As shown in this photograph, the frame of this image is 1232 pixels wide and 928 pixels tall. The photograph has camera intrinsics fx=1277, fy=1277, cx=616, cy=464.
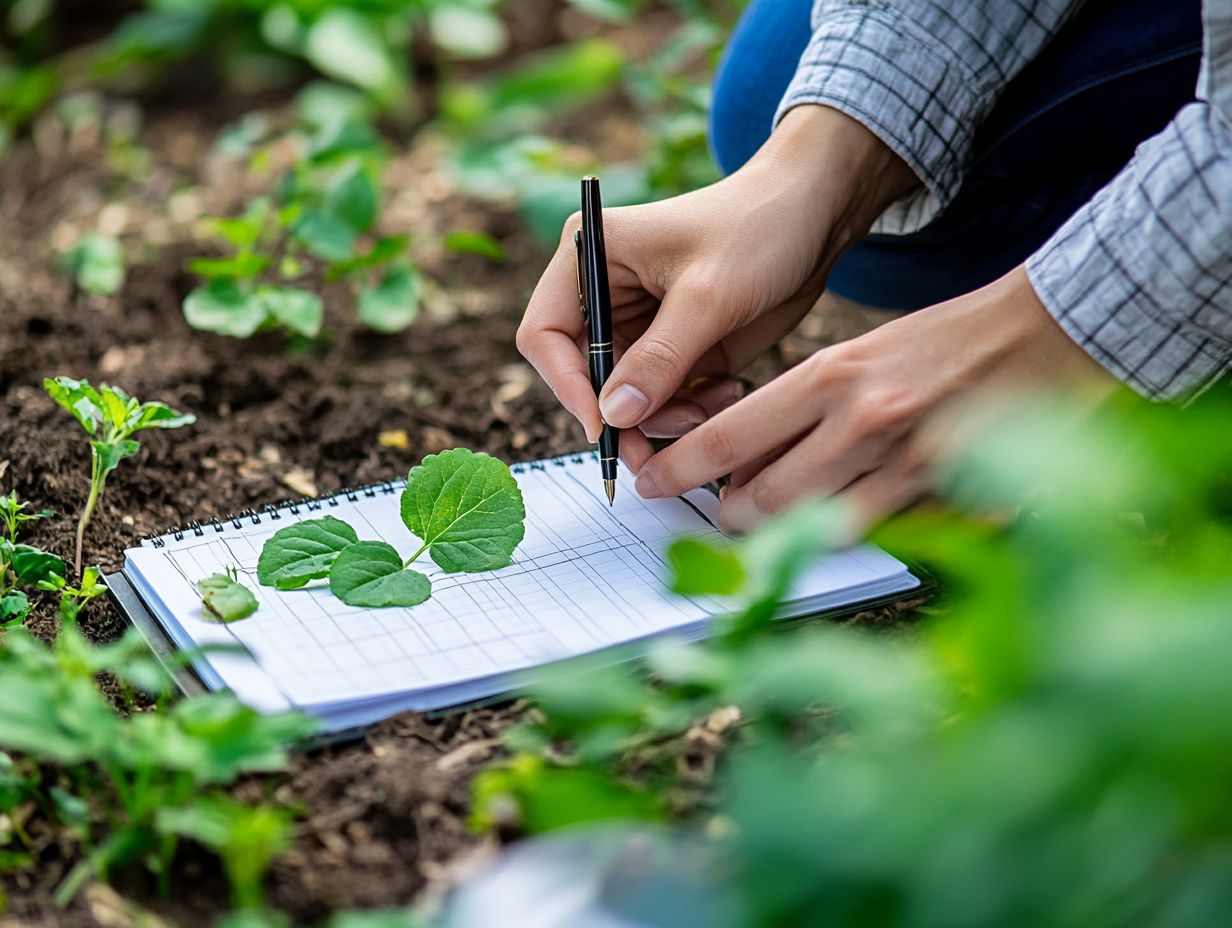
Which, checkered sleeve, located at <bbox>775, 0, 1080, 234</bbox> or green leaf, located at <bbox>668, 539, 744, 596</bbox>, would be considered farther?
checkered sleeve, located at <bbox>775, 0, 1080, 234</bbox>

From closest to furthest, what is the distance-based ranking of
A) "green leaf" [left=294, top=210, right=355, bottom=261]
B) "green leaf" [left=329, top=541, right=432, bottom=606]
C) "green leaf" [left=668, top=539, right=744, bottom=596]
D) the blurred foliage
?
1. the blurred foliage
2. "green leaf" [left=668, top=539, right=744, bottom=596]
3. "green leaf" [left=329, top=541, right=432, bottom=606]
4. "green leaf" [left=294, top=210, right=355, bottom=261]

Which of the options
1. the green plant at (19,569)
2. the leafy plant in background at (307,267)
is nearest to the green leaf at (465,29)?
the leafy plant in background at (307,267)

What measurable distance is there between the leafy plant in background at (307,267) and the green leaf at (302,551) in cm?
60

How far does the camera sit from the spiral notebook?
39.1 inches

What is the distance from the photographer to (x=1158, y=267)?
1.03m

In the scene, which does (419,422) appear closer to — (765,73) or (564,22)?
(765,73)

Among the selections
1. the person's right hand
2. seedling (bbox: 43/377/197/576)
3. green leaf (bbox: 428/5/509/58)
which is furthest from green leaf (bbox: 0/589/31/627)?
green leaf (bbox: 428/5/509/58)

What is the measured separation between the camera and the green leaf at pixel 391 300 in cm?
180

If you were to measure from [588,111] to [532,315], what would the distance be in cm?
176

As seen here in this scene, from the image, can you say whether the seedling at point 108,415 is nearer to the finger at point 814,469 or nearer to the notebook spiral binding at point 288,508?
the notebook spiral binding at point 288,508

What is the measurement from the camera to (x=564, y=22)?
3.33m

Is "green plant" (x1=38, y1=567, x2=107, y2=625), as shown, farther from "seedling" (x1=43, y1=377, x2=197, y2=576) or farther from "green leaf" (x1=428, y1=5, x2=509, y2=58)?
"green leaf" (x1=428, y1=5, x2=509, y2=58)

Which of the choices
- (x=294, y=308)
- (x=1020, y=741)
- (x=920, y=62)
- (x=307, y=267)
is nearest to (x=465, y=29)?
(x=307, y=267)

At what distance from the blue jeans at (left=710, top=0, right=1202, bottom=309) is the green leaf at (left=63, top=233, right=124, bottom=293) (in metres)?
0.96
